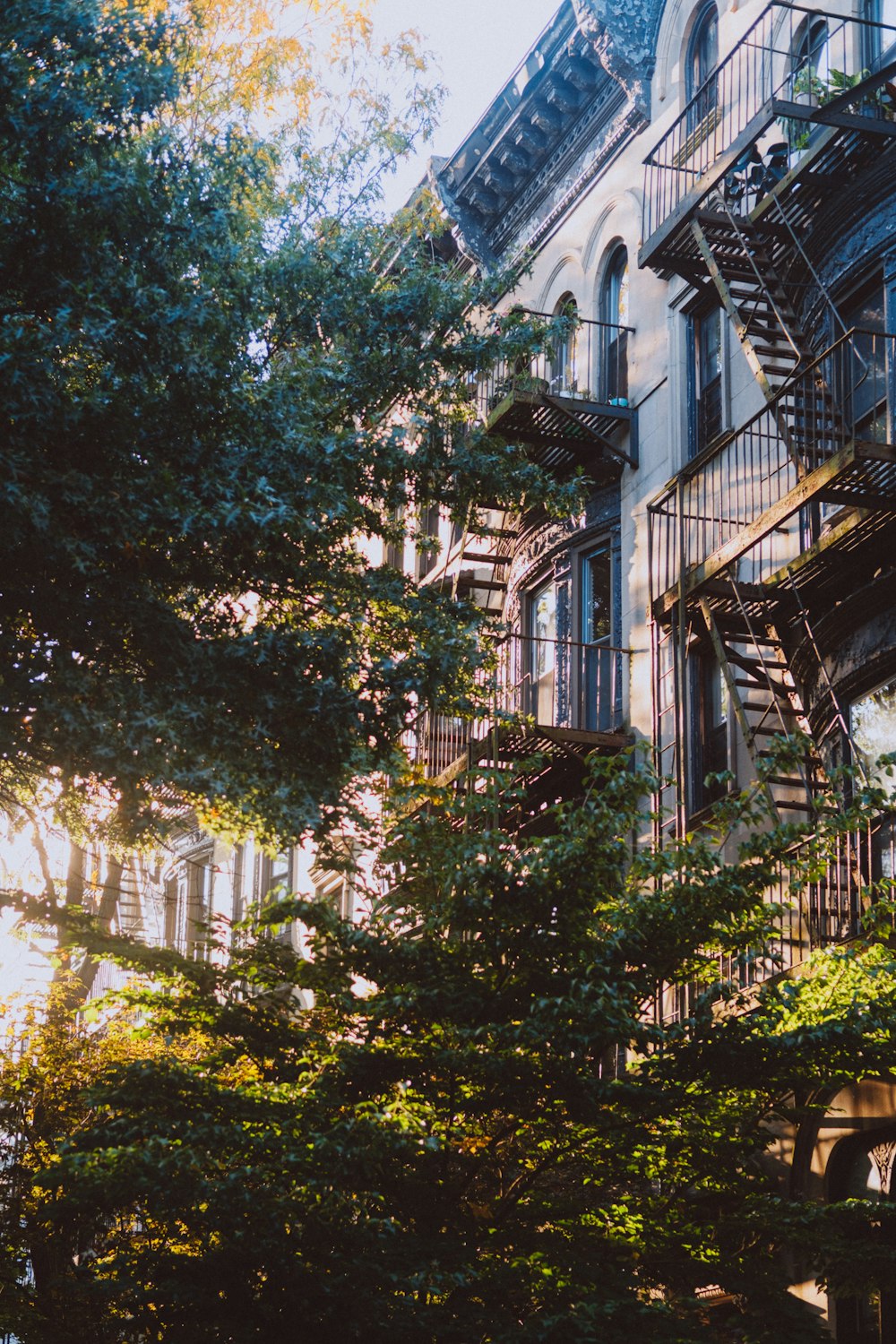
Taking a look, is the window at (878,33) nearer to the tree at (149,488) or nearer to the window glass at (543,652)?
the tree at (149,488)

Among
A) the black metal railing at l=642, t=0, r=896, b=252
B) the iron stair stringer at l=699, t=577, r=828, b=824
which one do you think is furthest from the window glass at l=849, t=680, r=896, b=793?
the black metal railing at l=642, t=0, r=896, b=252

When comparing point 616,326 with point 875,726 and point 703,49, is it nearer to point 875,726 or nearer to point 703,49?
point 703,49

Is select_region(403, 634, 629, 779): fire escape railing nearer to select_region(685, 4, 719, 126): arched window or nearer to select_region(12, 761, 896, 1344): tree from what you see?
select_region(685, 4, 719, 126): arched window

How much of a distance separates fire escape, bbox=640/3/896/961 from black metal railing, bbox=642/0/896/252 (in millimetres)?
33

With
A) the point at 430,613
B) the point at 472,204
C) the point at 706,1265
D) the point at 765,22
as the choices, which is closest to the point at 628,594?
the point at 430,613

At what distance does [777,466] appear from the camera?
733 inches

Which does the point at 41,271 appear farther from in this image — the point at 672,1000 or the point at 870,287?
the point at 672,1000

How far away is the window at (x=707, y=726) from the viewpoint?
1948 centimetres

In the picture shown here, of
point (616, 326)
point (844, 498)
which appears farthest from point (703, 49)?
point (844, 498)

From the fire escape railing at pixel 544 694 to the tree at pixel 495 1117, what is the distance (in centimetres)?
713

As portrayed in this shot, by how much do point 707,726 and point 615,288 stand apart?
25.6ft

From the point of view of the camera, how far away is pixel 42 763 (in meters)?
14.5

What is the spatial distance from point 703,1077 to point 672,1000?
254 inches

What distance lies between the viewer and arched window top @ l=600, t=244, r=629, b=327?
24484 mm
